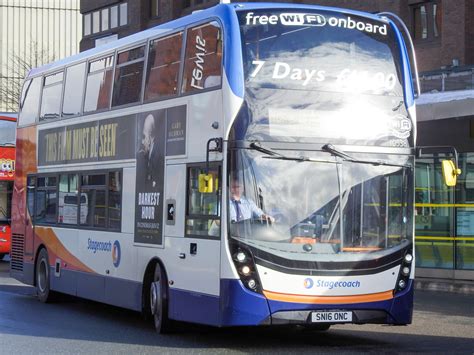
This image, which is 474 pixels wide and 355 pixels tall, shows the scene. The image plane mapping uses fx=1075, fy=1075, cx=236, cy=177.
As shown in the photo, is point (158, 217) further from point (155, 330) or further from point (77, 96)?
point (77, 96)

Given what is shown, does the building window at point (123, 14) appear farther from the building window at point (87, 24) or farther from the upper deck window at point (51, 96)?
the upper deck window at point (51, 96)

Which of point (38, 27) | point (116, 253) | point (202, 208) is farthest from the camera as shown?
point (38, 27)

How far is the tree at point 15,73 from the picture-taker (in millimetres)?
59062

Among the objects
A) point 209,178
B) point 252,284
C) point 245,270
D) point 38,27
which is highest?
point 38,27

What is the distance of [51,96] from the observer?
18.2m

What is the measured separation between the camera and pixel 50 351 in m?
11.9

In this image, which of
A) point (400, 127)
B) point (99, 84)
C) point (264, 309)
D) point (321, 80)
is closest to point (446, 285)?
point (99, 84)

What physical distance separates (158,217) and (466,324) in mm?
4727

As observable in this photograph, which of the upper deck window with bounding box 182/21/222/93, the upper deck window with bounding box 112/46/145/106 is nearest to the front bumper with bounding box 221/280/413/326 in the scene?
the upper deck window with bounding box 182/21/222/93

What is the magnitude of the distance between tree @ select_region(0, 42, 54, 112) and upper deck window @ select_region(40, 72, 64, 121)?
39.0m

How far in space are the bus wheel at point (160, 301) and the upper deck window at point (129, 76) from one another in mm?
2539

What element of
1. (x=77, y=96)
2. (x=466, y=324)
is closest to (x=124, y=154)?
(x=77, y=96)

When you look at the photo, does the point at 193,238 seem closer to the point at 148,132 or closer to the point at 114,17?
the point at 148,132

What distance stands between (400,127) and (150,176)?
11.1 feet
